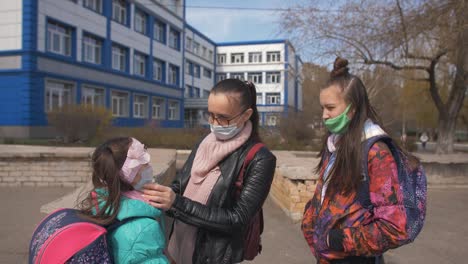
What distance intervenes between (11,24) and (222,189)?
24.4 m

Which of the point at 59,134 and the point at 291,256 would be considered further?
the point at 59,134

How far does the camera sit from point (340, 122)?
180 cm

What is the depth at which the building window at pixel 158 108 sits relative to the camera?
3822 centimetres

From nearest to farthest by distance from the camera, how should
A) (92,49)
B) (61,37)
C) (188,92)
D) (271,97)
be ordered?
(61,37) → (92,49) → (188,92) → (271,97)

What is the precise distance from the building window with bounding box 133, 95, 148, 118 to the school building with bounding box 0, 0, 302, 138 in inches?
3.8

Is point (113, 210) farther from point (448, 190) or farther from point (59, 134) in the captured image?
point (59, 134)

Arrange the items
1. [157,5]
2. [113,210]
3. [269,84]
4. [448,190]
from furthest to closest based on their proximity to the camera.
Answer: [269,84], [157,5], [448,190], [113,210]

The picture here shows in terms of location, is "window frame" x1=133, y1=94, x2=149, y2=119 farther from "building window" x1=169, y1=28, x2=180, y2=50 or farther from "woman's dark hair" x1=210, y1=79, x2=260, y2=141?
"woman's dark hair" x1=210, y1=79, x2=260, y2=141

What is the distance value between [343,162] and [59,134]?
18.3 m

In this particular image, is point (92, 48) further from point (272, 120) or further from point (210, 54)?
point (210, 54)

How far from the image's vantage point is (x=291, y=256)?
438 cm

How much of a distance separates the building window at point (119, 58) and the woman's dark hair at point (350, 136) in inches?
1236

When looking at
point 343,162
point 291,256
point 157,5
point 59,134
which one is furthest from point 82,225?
point 157,5

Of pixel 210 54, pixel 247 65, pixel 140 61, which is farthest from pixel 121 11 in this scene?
pixel 247 65
